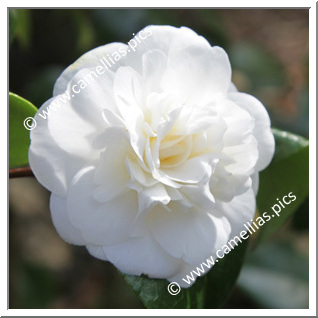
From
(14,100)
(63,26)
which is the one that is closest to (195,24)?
(63,26)

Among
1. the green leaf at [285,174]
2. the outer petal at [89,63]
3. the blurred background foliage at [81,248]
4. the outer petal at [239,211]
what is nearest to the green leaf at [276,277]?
the blurred background foliage at [81,248]

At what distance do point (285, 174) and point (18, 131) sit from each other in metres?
0.60

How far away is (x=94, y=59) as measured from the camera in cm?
88

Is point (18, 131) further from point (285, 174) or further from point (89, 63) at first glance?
point (285, 174)

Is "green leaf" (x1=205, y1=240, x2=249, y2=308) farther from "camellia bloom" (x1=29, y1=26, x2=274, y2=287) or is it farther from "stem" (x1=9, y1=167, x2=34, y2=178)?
"stem" (x1=9, y1=167, x2=34, y2=178)

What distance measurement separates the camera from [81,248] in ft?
7.91

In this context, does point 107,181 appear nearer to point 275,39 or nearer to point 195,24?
point 195,24

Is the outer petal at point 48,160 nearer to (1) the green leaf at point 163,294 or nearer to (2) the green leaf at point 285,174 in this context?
(1) the green leaf at point 163,294

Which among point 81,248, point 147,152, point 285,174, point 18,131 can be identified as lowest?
point 81,248

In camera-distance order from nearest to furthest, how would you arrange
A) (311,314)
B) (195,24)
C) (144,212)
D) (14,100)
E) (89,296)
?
(144,212), (14,100), (311,314), (195,24), (89,296)

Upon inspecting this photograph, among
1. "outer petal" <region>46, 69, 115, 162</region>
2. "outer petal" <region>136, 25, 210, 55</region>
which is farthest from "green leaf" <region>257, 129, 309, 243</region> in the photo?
"outer petal" <region>46, 69, 115, 162</region>

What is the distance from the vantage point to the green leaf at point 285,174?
1.19 meters

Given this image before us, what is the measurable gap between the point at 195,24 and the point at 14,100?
1.29 metres

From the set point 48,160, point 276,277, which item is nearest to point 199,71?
point 48,160
